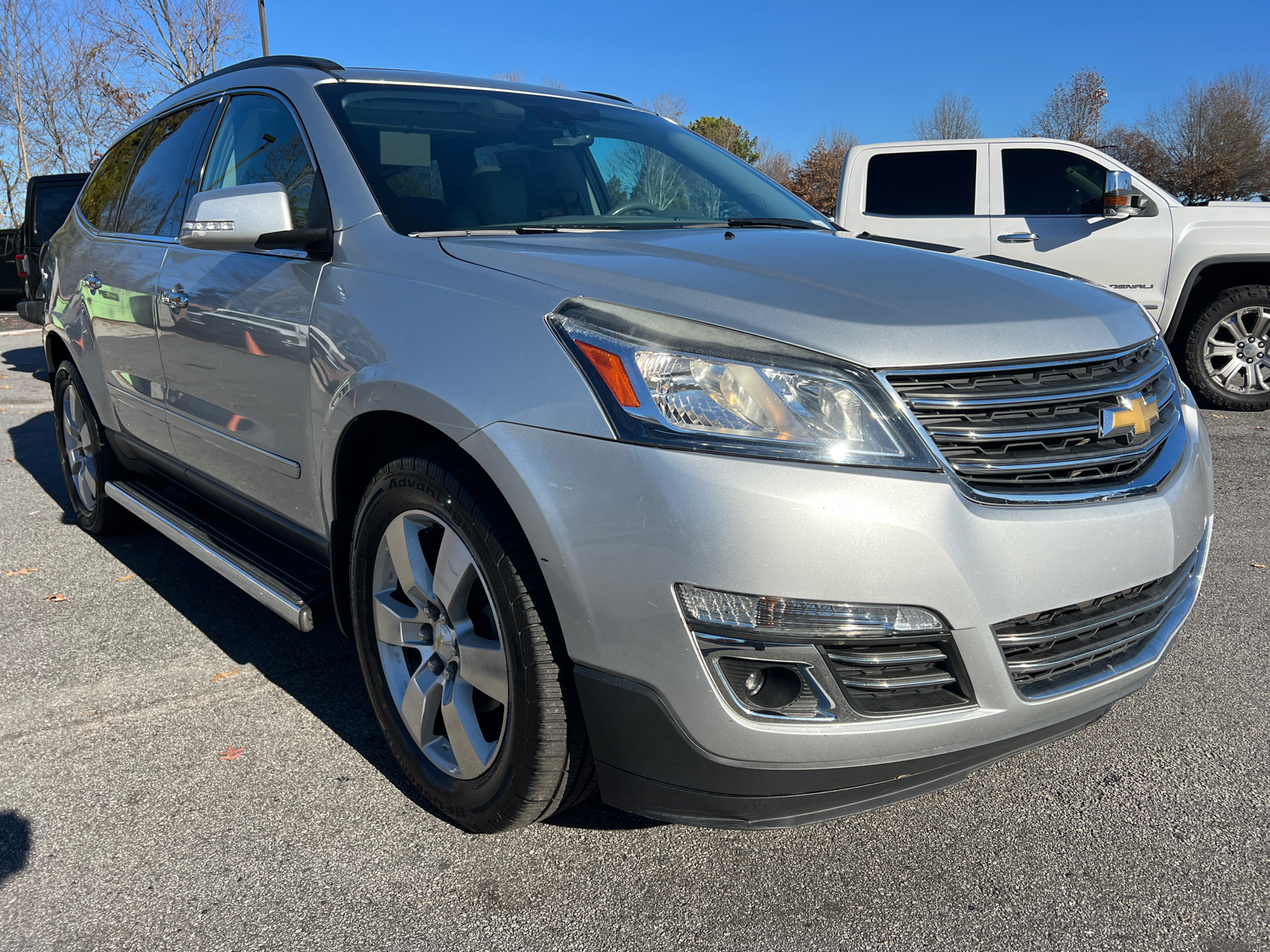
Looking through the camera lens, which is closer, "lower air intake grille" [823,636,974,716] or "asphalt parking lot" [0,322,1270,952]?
"lower air intake grille" [823,636,974,716]

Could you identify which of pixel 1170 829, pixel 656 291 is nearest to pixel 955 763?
pixel 1170 829

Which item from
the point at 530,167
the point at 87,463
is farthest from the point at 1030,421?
the point at 87,463

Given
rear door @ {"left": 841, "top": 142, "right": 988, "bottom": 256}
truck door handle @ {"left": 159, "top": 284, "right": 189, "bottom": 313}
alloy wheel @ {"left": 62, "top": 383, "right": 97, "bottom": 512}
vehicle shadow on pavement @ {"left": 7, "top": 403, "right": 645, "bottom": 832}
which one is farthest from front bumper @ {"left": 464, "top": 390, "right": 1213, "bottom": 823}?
rear door @ {"left": 841, "top": 142, "right": 988, "bottom": 256}

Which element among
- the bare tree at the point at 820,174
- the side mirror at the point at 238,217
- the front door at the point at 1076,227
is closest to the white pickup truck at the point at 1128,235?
the front door at the point at 1076,227

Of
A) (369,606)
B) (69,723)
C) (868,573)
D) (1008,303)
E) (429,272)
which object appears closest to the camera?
(868,573)

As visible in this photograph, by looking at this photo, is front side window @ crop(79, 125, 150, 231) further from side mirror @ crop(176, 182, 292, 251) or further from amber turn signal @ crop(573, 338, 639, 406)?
amber turn signal @ crop(573, 338, 639, 406)

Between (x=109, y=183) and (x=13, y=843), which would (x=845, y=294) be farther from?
(x=109, y=183)

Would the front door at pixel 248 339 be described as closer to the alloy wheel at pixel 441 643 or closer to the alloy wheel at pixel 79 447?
the alloy wheel at pixel 441 643

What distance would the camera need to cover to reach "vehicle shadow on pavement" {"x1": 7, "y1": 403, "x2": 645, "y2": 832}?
254 centimetres

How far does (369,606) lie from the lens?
8.11 feet

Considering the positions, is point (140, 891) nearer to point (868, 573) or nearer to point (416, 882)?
point (416, 882)

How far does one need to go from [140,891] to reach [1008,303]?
2.24 metres

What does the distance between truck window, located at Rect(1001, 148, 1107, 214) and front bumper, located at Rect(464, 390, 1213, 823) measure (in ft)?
21.7

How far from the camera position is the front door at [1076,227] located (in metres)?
7.56
